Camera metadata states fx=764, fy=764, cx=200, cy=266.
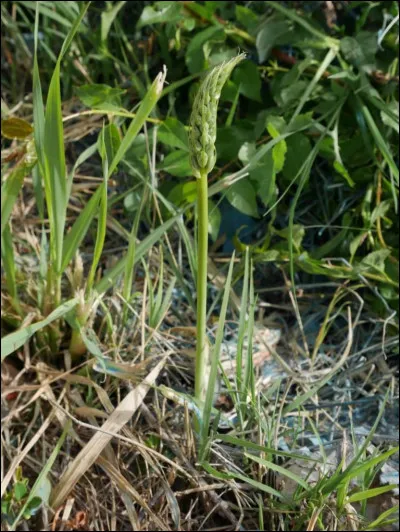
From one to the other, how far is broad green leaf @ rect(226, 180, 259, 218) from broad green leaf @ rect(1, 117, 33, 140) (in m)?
0.38

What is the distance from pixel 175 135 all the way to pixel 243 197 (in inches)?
6.5

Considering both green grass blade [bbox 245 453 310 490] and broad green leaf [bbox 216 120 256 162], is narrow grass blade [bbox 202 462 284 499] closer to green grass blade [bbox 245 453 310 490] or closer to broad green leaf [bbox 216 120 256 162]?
green grass blade [bbox 245 453 310 490]

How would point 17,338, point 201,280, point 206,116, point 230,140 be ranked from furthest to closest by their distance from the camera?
1. point 230,140
2. point 17,338
3. point 201,280
4. point 206,116

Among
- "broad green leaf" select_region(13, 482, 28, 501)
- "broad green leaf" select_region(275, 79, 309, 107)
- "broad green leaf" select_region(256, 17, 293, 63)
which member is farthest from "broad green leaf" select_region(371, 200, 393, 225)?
"broad green leaf" select_region(13, 482, 28, 501)

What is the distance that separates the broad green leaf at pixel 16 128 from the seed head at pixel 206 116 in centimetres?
64

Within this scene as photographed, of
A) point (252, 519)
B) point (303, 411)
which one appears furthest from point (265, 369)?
point (252, 519)

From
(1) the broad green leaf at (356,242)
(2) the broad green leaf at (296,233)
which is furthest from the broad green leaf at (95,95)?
(1) the broad green leaf at (356,242)

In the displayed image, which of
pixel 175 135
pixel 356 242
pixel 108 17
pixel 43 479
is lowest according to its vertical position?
pixel 43 479

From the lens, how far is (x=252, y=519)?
1.17m

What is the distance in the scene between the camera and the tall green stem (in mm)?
880

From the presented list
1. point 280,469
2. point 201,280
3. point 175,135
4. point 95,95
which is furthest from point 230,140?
point 280,469

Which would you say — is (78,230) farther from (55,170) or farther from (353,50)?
(353,50)

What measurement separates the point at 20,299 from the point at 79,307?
216 mm

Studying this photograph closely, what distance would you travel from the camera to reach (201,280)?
988 mm
